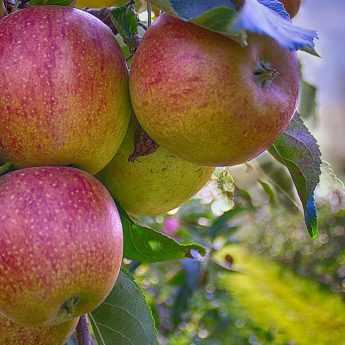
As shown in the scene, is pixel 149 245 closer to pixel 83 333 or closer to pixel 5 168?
pixel 83 333

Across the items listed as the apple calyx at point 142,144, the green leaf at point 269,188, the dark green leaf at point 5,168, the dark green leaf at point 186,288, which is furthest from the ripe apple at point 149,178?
the dark green leaf at point 186,288

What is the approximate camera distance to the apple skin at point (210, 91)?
0.68m

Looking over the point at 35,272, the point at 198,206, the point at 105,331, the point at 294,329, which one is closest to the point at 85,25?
the point at 35,272

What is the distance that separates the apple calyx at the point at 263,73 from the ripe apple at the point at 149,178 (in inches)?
6.3

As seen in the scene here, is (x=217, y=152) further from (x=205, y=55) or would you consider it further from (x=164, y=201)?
(x=164, y=201)

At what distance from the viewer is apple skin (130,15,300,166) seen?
68 cm

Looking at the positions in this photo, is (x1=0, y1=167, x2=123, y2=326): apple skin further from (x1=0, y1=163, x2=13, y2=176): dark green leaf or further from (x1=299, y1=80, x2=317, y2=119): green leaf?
(x1=299, y1=80, x2=317, y2=119): green leaf

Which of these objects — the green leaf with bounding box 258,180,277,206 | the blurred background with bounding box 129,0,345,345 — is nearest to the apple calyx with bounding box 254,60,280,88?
the blurred background with bounding box 129,0,345,345

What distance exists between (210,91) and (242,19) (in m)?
0.09

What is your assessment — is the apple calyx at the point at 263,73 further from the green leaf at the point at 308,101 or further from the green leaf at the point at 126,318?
the green leaf at the point at 308,101

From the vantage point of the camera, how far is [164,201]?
906mm

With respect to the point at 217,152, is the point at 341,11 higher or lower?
lower

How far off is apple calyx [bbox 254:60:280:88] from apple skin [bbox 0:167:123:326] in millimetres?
163

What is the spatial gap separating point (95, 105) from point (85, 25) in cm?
7
